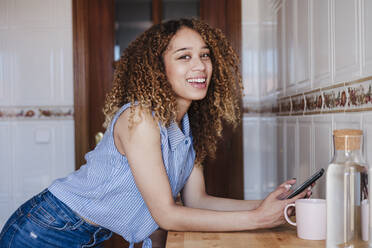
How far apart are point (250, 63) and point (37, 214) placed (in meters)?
1.75

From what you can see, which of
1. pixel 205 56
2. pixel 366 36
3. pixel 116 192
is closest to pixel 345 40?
pixel 366 36

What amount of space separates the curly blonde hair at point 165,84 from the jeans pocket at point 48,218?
325 mm

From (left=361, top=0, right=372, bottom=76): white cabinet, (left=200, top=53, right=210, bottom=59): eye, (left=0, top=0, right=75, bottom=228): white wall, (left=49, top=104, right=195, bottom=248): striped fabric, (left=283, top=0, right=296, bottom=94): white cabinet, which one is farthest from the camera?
(left=0, top=0, right=75, bottom=228): white wall

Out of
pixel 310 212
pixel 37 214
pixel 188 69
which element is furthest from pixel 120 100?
pixel 310 212

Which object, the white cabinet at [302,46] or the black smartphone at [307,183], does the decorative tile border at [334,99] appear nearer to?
the white cabinet at [302,46]

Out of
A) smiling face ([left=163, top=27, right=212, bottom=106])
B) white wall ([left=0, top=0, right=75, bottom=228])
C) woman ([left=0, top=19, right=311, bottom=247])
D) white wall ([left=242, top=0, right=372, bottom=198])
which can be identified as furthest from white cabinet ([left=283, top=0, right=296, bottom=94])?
white wall ([left=0, top=0, right=75, bottom=228])

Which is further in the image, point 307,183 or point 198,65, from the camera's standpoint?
point 198,65

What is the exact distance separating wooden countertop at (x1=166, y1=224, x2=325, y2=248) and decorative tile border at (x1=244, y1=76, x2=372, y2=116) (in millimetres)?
361

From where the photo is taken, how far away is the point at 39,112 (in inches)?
106

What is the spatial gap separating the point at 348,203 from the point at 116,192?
659 mm

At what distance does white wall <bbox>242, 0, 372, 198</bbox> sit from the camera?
1.11m

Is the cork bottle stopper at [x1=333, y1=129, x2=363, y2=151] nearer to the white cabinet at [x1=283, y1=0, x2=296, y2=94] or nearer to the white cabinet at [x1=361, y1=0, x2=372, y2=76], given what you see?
the white cabinet at [x1=361, y1=0, x2=372, y2=76]

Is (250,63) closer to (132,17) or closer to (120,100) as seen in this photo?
(132,17)

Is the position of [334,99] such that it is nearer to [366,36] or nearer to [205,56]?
[366,36]
